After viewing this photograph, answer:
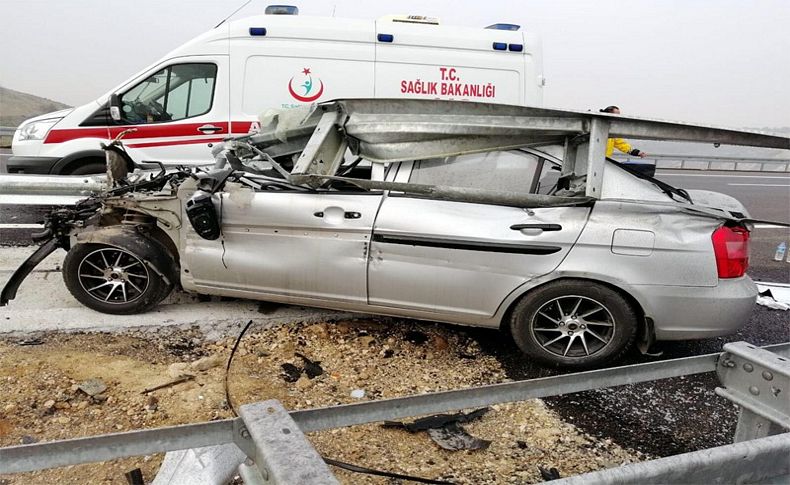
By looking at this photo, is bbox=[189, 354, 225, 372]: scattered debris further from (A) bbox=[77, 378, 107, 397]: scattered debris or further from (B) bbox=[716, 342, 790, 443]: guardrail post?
(B) bbox=[716, 342, 790, 443]: guardrail post

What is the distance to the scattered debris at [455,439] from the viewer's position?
2572mm

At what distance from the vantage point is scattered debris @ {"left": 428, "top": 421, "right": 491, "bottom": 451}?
2.57m

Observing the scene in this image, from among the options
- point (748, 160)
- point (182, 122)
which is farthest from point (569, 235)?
point (748, 160)

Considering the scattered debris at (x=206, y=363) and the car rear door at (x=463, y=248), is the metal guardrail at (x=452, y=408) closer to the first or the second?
the car rear door at (x=463, y=248)

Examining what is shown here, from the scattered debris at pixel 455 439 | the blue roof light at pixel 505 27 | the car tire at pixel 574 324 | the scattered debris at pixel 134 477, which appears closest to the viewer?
the scattered debris at pixel 134 477

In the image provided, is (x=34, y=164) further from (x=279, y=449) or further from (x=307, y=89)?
(x=279, y=449)

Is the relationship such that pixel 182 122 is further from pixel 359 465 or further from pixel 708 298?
pixel 708 298

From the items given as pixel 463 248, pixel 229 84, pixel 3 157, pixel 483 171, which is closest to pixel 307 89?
pixel 229 84

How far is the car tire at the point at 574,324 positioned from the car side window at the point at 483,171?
716mm

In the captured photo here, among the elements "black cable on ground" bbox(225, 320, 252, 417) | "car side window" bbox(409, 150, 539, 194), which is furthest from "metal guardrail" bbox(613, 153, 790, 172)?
"black cable on ground" bbox(225, 320, 252, 417)

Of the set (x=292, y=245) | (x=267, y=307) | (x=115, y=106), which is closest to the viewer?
(x=292, y=245)

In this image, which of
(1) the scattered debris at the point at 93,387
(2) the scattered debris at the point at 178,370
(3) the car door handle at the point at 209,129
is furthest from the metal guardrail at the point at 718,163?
(1) the scattered debris at the point at 93,387

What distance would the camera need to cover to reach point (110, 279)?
3.80m

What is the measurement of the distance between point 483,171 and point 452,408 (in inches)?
87.7
